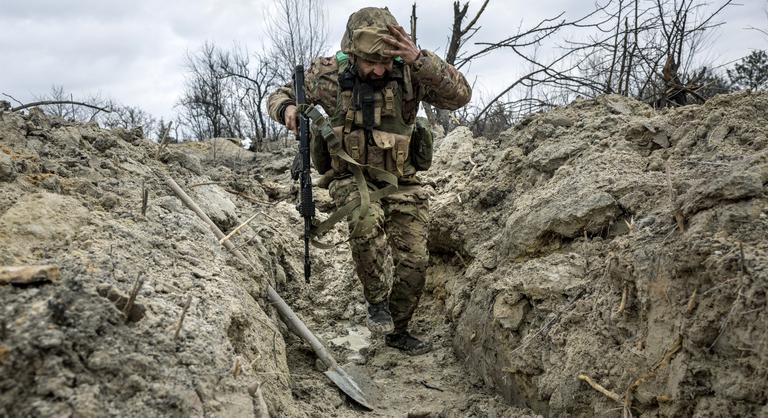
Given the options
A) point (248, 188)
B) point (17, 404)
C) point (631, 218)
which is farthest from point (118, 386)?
point (248, 188)

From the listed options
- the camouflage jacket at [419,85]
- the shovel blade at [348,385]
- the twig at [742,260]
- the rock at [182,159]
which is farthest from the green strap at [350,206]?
the twig at [742,260]

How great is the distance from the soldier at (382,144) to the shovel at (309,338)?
0.48 metres

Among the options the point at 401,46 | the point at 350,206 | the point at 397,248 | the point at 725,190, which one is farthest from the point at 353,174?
the point at 725,190

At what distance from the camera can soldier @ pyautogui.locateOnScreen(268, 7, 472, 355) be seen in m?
3.58

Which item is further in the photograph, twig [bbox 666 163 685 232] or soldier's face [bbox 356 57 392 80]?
soldier's face [bbox 356 57 392 80]

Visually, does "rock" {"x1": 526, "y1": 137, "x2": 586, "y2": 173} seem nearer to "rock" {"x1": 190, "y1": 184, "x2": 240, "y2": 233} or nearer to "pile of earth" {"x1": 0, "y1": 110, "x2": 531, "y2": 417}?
"pile of earth" {"x1": 0, "y1": 110, "x2": 531, "y2": 417}

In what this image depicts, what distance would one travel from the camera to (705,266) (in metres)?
1.92

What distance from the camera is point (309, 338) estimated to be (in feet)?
10.9

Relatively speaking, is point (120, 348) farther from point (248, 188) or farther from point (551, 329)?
point (248, 188)

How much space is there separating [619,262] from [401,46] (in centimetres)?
194

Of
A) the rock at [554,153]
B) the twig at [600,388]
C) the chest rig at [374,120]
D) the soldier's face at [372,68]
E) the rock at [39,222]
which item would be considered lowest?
the twig at [600,388]

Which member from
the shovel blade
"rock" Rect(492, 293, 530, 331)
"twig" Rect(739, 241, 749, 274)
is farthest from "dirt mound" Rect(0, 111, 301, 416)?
"twig" Rect(739, 241, 749, 274)

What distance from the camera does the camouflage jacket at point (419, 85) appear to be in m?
3.65

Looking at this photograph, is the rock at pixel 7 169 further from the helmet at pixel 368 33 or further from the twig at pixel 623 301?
the twig at pixel 623 301
